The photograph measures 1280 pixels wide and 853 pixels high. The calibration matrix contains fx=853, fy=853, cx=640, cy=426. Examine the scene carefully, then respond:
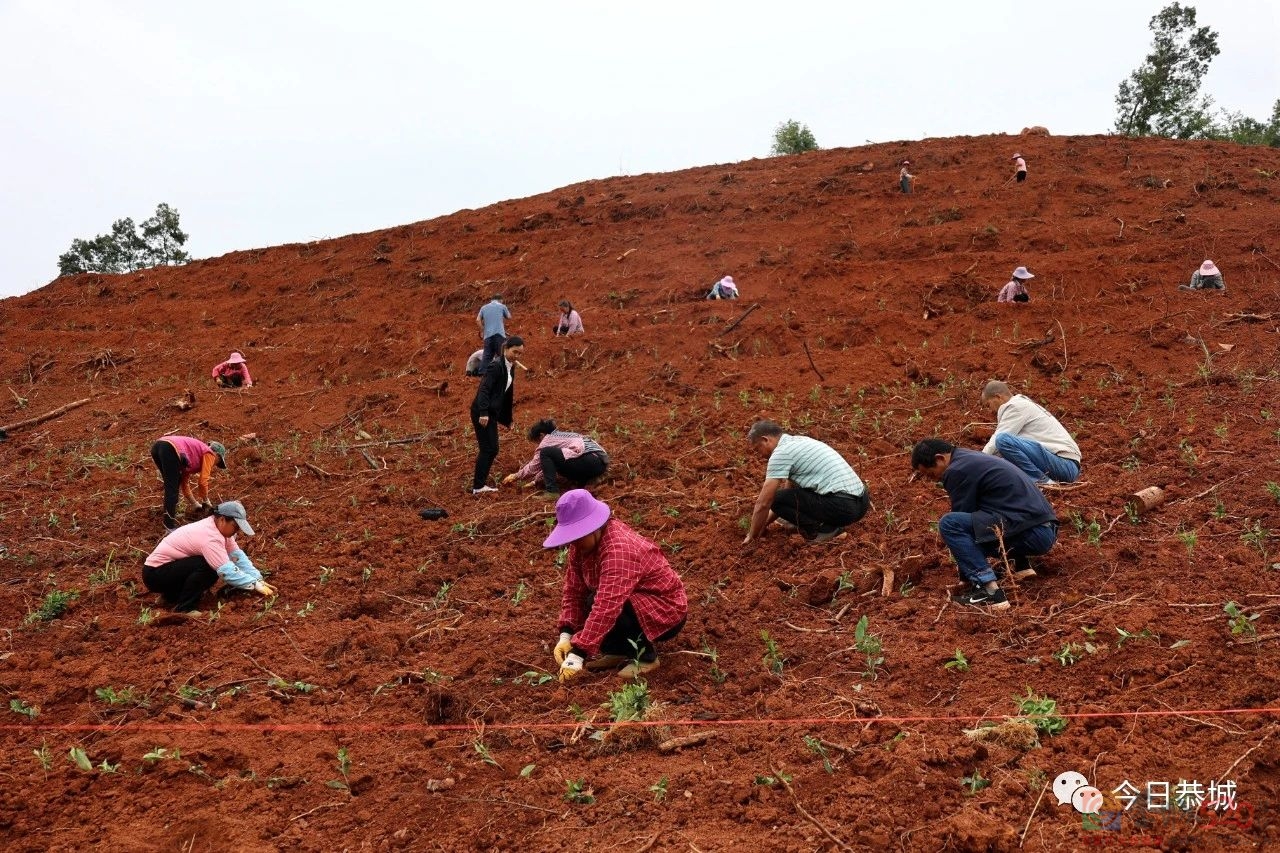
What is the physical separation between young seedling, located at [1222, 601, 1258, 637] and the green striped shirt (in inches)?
89.0

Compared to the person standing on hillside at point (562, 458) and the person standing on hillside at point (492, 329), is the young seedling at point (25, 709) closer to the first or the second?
the person standing on hillside at point (562, 458)

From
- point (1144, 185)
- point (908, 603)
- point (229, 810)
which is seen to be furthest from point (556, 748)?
point (1144, 185)

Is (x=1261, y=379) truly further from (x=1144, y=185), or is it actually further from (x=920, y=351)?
(x=1144, y=185)

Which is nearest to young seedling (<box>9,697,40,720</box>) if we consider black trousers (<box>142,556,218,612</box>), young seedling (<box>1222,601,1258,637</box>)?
black trousers (<box>142,556,218,612</box>)

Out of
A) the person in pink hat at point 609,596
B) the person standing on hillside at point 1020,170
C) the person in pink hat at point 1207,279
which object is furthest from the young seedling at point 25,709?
the person standing on hillside at point 1020,170

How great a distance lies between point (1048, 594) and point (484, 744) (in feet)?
9.31

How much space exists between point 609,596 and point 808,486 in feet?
6.71

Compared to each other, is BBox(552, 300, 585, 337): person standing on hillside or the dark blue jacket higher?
BBox(552, 300, 585, 337): person standing on hillside

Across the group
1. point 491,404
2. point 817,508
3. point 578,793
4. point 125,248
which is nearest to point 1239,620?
point 817,508

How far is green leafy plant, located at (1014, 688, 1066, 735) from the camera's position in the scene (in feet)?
9.83

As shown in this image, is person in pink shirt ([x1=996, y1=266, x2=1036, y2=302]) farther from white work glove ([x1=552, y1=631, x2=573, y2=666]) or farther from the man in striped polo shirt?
white work glove ([x1=552, y1=631, x2=573, y2=666])

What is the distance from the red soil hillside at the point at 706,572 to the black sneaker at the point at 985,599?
0.31 ft

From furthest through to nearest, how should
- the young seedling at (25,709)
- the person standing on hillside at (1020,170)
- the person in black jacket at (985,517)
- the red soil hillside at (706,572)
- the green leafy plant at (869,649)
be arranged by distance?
the person standing on hillside at (1020,170)
the person in black jacket at (985,517)
the young seedling at (25,709)
the green leafy plant at (869,649)
the red soil hillside at (706,572)

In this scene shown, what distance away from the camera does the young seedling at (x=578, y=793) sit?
304 cm
